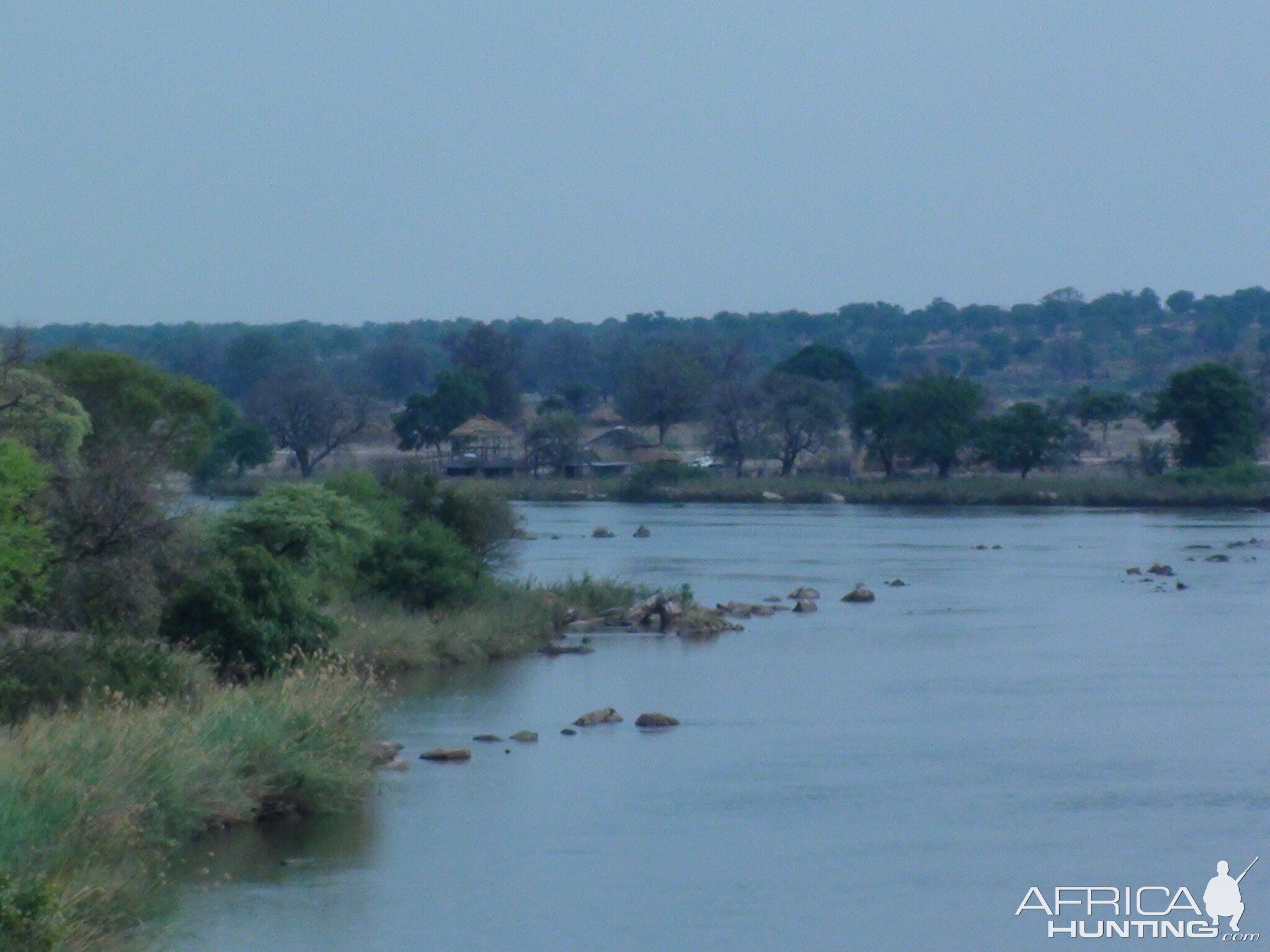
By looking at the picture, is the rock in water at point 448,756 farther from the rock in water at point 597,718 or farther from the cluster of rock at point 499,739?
the rock in water at point 597,718

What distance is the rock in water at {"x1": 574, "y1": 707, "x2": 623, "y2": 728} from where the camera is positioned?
2512 centimetres

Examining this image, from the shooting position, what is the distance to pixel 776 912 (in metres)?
15.2

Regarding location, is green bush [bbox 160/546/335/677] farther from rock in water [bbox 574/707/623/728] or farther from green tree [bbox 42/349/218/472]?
green tree [bbox 42/349/218/472]

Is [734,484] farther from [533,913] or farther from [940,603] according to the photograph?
[533,913]

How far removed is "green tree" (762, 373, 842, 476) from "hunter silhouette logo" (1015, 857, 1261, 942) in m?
83.8

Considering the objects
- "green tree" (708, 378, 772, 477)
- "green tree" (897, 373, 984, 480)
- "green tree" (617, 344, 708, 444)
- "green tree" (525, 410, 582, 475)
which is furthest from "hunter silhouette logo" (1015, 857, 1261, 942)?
"green tree" (617, 344, 708, 444)

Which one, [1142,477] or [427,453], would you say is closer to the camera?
[1142,477]

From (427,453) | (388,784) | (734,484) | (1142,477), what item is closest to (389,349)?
(427,453)

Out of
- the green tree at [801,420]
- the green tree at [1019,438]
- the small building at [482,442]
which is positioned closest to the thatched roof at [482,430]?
the small building at [482,442]

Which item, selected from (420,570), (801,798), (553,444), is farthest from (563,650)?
(553,444)

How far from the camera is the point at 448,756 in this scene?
72.2ft

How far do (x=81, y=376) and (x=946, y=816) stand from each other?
33.2 meters

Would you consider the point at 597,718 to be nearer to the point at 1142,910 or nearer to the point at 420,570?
the point at 420,570

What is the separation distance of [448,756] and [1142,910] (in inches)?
366
